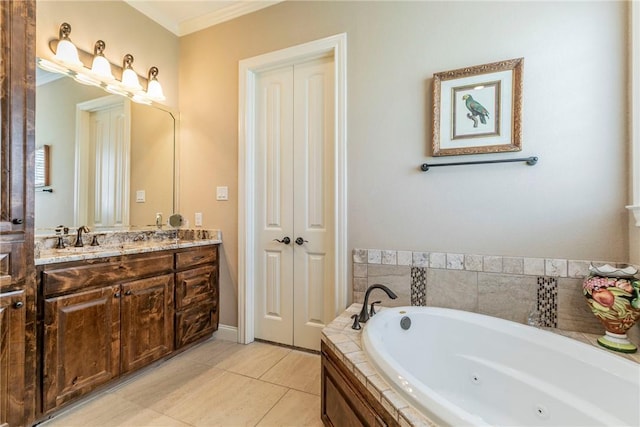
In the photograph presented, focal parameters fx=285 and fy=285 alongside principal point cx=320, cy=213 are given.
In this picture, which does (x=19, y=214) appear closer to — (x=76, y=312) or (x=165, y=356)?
(x=76, y=312)

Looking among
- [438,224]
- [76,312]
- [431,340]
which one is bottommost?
[431,340]

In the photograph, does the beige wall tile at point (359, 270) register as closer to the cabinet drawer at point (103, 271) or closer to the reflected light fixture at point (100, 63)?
the cabinet drawer at point (103, 271)

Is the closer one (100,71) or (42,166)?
(42,166)

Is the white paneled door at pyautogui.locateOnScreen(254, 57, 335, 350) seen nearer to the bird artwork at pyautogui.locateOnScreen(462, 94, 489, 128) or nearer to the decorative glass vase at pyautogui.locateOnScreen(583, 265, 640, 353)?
the bird artwork at pyautogui.locateOnScreen(462, 94, 489, 128)

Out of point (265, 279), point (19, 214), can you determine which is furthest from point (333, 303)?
point (19, 214)

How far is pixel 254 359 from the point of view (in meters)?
2.14

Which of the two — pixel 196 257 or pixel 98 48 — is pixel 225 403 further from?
pixel 98 48

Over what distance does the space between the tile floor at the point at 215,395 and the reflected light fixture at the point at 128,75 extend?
212 cm

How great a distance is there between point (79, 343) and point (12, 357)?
0.27m

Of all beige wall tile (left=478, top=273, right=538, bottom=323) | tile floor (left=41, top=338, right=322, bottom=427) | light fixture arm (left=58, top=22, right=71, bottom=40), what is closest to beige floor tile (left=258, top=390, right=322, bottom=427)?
tile floor (left=41, top=338, right=322, bottom=427)

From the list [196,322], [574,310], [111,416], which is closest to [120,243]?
[196,322]

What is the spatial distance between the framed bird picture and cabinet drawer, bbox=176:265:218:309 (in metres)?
1.96

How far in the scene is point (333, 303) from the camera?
216cm

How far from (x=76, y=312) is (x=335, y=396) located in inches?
55.7
